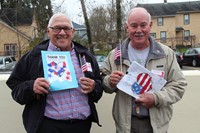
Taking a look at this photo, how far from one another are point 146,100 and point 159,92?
0.44 feet

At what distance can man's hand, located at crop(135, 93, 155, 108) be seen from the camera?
260 cm

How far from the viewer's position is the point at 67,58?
2688mm

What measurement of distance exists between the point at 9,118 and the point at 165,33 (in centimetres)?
4599

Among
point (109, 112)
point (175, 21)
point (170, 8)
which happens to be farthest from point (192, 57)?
point (170, 8)

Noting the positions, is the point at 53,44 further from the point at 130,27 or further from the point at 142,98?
the point at 142,98

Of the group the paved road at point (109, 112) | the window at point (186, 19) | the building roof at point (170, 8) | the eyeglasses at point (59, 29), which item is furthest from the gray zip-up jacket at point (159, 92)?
the window at point (186, 19)

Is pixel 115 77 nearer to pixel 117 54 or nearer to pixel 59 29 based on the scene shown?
pixel 117 54

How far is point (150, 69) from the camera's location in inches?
107

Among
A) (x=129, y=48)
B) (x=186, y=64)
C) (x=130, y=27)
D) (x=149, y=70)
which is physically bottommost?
(x=186, y=64)

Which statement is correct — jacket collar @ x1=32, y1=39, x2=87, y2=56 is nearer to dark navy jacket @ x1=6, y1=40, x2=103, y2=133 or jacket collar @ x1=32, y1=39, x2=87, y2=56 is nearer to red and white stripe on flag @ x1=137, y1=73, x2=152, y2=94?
dark navy jacket @ x1=6, y1=40, x2=103, y2=133

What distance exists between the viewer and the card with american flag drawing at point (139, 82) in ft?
8.80

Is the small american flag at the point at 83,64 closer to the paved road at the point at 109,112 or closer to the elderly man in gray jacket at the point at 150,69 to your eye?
the elderly man in gray jacket at the point at 150,69

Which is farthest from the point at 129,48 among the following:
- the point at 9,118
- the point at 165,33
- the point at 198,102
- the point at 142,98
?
the point at 165,33

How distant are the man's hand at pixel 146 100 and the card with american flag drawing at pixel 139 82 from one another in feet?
0.22
